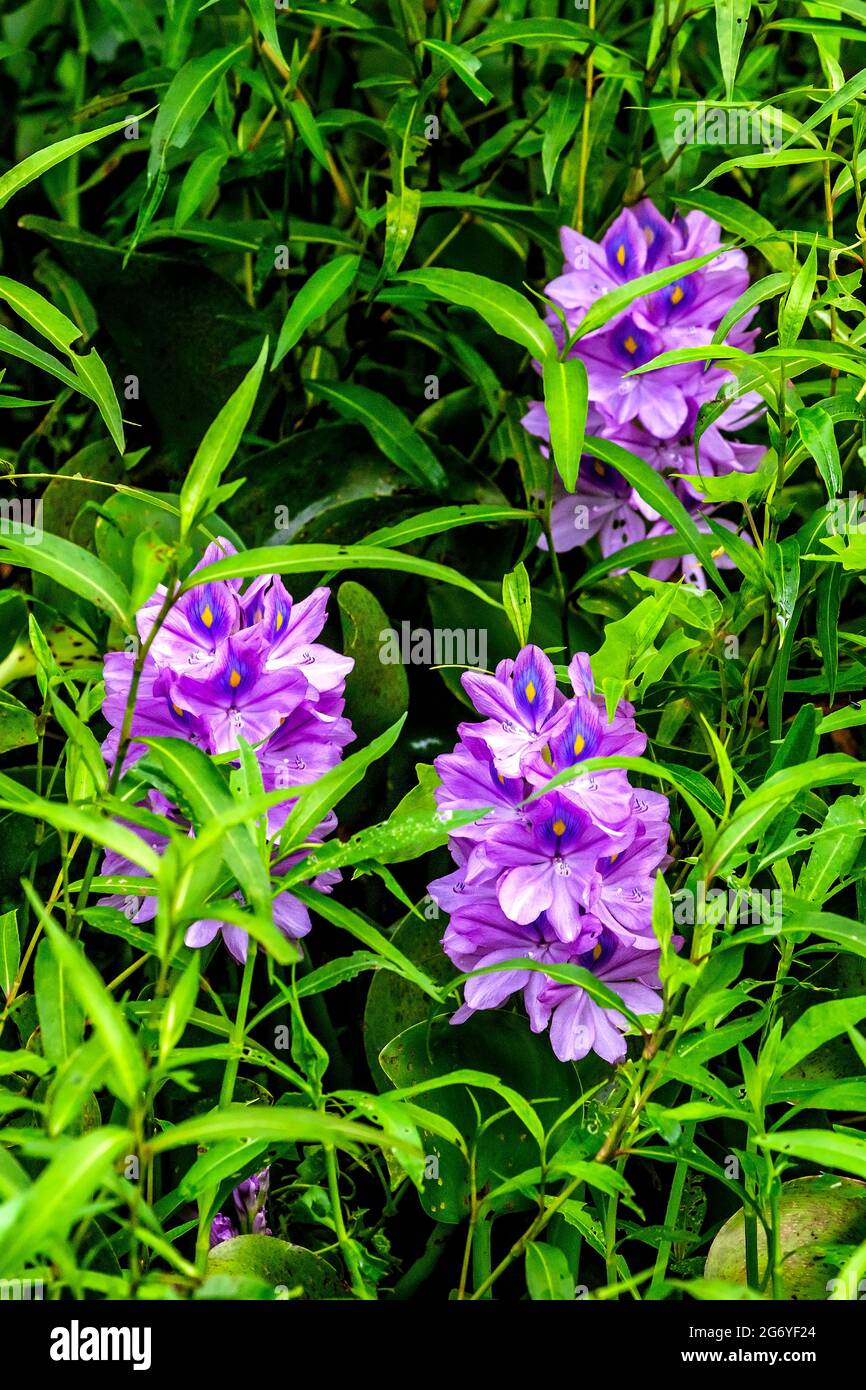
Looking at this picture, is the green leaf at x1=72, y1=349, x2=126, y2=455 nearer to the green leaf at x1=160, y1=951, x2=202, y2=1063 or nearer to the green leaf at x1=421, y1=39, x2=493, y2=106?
the green leaf at x1=421, y1=39, x2=493, y2=106

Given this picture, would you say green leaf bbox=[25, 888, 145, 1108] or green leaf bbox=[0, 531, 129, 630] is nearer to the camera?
green leaf bbox=[25, 888, 145, 1108]

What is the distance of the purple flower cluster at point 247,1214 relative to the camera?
0.94 m

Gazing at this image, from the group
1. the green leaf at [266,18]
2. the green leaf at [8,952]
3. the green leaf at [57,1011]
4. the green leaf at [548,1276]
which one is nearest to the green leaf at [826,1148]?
the green leaf at [548,1276]

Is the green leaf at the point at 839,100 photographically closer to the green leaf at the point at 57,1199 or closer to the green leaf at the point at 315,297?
the green leaf at the point at 315,297

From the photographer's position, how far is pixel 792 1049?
2.35 ft

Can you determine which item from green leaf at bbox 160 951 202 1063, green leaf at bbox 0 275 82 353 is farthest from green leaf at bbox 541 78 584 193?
green leaf at bbox 160 951 202 1063

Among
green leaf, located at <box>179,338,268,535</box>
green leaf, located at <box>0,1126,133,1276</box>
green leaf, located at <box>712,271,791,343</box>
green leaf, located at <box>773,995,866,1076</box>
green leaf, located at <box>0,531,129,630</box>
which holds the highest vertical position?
green leaf, located at <box>712,271,791,343</box>

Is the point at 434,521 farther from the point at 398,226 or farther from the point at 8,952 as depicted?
the point at 8,952

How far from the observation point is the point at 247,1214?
0.96 metres

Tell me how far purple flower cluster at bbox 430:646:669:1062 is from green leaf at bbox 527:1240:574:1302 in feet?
0.53

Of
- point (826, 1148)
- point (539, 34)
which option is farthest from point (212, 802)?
point (539, 34)

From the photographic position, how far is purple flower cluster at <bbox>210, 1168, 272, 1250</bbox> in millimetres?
944

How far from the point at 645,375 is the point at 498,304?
0.92 ft
